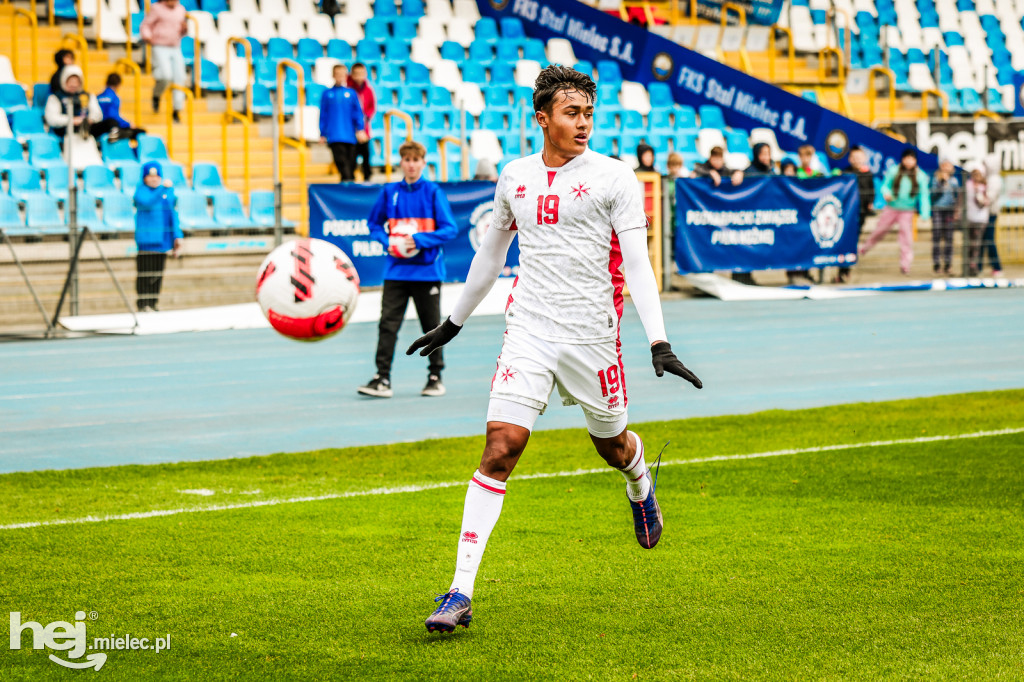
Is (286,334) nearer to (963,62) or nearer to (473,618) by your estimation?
(473,618)

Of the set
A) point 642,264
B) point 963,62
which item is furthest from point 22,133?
point 963,62

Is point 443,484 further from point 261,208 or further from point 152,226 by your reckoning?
point 261,208

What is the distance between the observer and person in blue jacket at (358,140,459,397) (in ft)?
34.9

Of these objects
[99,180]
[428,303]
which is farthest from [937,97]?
[428,303]

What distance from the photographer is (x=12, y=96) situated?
19656mm

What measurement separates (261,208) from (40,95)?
4.14 m

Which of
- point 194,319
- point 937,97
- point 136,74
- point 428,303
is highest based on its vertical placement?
point 937,97

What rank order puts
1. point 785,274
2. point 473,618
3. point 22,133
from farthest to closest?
point 785,274
point 22,133
point 473,618

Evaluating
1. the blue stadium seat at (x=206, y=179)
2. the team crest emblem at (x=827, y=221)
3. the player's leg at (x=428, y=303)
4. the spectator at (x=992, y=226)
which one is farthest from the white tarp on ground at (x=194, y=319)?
the spectator at (x=992, y=226)

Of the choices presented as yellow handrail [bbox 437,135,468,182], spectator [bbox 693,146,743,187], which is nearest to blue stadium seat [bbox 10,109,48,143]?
yellow handrail [bbox 437,135,468,182]

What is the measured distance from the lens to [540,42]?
26938 millimetres

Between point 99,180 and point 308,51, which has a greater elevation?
point 308,51

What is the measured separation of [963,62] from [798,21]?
4543mm

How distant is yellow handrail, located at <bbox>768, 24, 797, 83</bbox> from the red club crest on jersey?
976 inches
